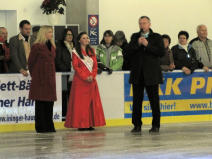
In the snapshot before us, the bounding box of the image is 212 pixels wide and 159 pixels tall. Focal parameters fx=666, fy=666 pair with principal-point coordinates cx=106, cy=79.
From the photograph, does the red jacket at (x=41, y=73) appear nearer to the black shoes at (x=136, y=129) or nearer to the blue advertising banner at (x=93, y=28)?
the black shoes at (x=136, y=129)

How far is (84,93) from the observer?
10.6m

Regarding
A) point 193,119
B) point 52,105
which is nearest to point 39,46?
point 52,105

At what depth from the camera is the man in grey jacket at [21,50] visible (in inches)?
421

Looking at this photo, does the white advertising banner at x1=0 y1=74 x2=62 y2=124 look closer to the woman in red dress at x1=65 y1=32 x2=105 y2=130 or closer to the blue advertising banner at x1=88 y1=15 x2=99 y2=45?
the woman in red dress at x1=65 y1=32 x2=105 y2=130

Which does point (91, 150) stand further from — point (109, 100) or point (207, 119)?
point (207, 119)

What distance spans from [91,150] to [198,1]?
1065 centimetres

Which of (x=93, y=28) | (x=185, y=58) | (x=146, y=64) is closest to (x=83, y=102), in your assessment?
(x=146, y=64)

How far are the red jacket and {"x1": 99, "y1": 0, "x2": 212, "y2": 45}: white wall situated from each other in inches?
274

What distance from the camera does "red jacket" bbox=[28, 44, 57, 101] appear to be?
10.2 meters

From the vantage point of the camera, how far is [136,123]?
1029cm

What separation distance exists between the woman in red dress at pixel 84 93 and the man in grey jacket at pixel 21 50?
33.1 inches

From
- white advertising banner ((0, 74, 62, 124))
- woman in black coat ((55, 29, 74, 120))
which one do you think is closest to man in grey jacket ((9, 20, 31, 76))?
white advertising banner ((0, 74, 62, 124))

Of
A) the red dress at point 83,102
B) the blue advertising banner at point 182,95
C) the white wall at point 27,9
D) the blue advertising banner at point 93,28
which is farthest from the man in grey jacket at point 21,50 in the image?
the blue advertising banner at point 93,28

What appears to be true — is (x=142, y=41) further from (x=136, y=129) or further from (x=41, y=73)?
(x=41, y=73)
